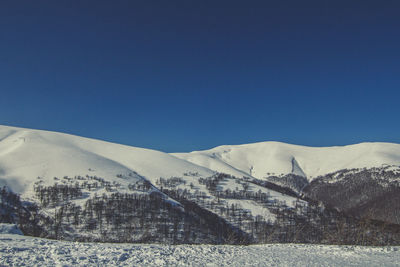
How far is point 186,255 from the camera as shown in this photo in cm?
1280

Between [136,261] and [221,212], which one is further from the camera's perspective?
[221,212]

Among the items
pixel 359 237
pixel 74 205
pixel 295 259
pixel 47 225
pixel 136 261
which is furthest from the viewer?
pixel 74 205

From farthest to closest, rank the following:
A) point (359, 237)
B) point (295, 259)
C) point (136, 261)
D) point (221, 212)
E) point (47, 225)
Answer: point (221, 212) < point (47, 225) < point (359, 237) < point (295, 259) < point (136, 261)

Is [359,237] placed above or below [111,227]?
above

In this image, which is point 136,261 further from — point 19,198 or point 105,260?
point 19,198

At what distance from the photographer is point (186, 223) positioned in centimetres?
15762

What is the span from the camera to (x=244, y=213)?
196 meters

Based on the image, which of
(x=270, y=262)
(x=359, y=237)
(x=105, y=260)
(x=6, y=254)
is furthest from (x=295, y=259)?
(x=6, y=254)

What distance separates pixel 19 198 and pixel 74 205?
47.2 meters

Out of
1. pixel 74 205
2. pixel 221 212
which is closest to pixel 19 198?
pixel 74 205

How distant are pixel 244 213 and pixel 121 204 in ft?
279

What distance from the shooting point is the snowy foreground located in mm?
11422

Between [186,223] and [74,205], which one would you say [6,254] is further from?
Result: [74,205]

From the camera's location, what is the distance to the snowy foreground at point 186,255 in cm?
1142
